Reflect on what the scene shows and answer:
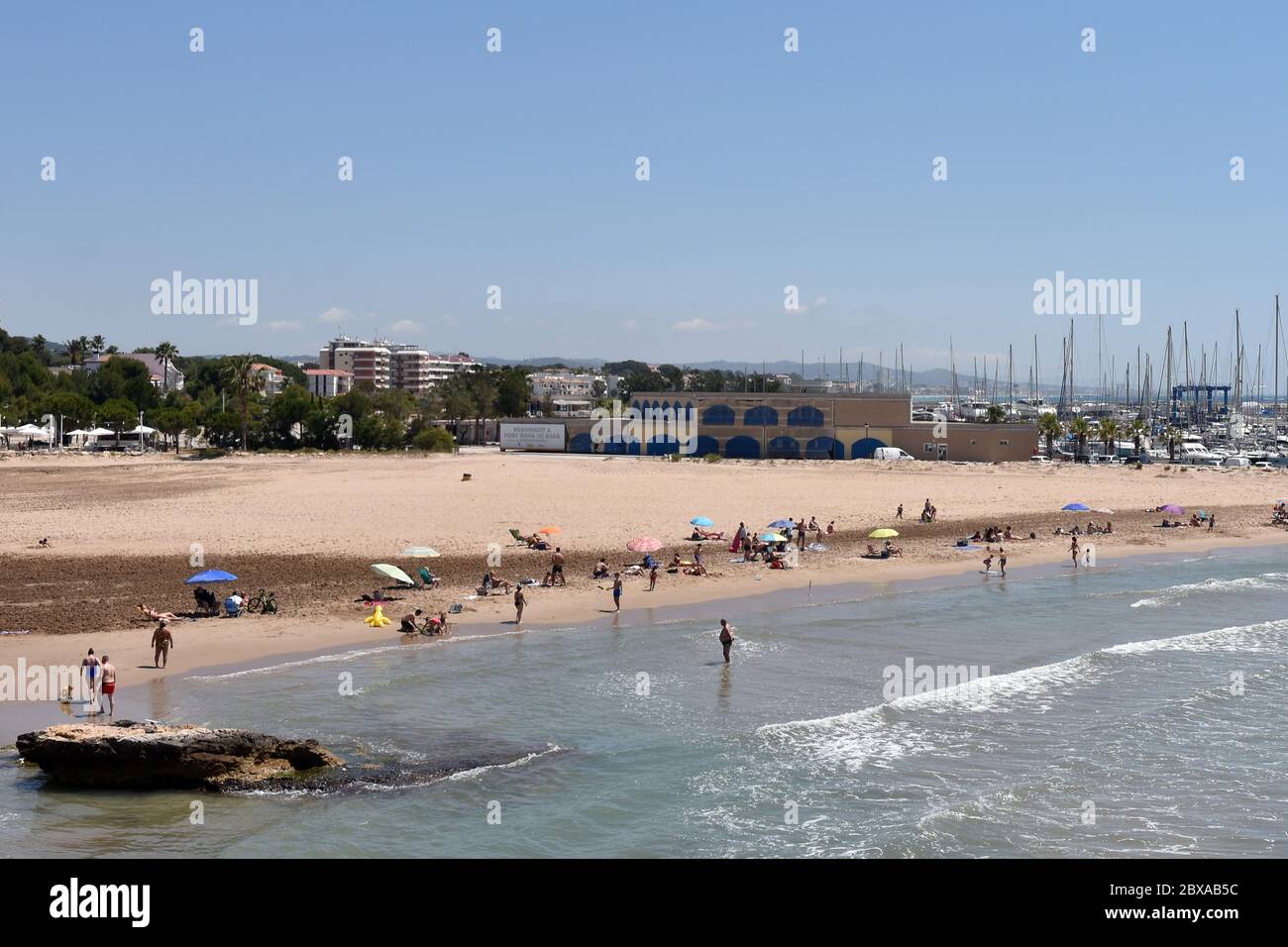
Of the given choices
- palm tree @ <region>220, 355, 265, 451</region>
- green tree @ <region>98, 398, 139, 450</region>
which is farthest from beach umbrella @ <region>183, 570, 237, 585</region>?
green tree @ <region>98, 398, 139, 450</region>

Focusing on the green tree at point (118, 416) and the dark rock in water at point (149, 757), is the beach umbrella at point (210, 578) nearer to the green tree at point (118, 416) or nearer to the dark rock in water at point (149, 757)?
the dark rock in water at point (149, 757)

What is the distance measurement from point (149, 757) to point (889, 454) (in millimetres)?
71553

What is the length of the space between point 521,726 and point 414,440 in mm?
80660

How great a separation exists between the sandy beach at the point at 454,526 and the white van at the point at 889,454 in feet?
11.4

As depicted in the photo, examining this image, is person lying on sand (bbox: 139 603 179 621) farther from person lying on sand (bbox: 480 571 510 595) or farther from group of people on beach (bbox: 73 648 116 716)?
person lying on sand (bbox: 480 571 510 595)

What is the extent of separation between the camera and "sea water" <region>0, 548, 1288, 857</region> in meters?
14.4

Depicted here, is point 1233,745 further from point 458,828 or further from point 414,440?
point 414,440

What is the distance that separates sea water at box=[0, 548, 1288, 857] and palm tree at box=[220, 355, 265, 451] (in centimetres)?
7175

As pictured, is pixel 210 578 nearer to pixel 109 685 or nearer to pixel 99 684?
pixel 99 684

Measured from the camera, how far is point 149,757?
50.1 feet

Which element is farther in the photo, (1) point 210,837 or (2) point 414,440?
(2) point 414,440

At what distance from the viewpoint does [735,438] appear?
87188 millimetres
